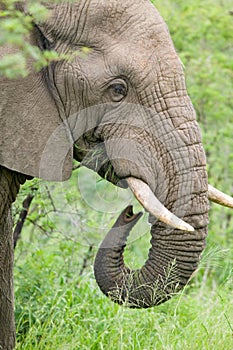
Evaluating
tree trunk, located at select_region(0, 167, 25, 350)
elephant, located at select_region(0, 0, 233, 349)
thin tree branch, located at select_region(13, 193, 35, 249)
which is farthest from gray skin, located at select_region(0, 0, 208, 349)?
thin tree branch, located at select_region(13, 193, 35, 249)

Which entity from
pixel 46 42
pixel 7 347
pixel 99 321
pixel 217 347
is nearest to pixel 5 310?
pixel 7 347

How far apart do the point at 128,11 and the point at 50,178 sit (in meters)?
0.84

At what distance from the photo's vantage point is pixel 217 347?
4.54m

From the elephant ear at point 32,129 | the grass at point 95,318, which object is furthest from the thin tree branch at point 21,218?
the elephant ear at point 32,129

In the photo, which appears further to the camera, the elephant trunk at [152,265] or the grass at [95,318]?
the grass at [95,318]

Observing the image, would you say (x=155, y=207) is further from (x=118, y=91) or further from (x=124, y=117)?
(x=118, y=91)

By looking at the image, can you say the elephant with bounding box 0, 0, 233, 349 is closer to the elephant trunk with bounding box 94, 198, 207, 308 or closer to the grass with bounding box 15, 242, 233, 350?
the elephant trunk with bounding box 94, 198, 207, 308

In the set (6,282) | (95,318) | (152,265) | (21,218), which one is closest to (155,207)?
(152,265)

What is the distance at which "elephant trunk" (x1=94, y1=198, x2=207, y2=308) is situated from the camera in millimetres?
4203

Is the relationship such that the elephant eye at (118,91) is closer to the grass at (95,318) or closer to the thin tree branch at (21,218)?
Answer: the grass at (95,318)

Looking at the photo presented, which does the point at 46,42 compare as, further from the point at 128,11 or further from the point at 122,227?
the point at 122,227

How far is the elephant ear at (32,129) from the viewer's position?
165 inches

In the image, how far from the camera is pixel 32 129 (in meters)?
4.25

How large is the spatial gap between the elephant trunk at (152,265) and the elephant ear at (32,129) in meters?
0.43
